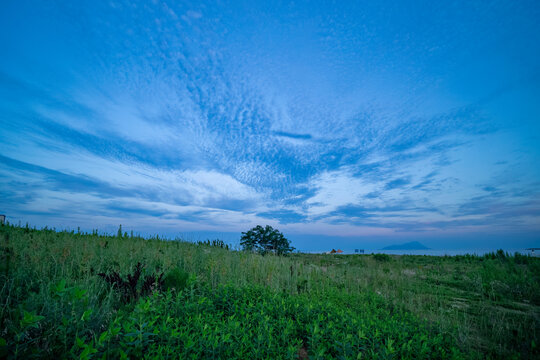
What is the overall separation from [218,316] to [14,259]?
218 inches

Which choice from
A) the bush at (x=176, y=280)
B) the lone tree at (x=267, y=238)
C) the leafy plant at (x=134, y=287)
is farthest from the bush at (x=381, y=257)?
the leafy plant at (x=134, y=287)

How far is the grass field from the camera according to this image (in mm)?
2385

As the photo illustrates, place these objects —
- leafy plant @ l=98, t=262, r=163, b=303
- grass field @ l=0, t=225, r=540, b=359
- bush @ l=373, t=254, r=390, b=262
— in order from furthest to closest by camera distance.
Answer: bush @ l=373, t=254, r=390, b=262
leafy plant @ l=98, t=262, r=163, b=303
grass field @ l=0, t=225, r=540, b=359

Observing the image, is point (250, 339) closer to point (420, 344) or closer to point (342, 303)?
point (420, 344)

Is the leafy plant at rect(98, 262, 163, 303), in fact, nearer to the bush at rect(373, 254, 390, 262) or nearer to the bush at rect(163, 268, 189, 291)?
the bush at rect(163, 268, 189, 291)

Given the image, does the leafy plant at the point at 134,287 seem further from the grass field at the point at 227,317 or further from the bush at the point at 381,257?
the bush at the point at 381,257

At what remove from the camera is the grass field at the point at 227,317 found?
7.82ft

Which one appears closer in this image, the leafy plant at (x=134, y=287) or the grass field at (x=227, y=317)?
the grass field at (x=227, y=317)

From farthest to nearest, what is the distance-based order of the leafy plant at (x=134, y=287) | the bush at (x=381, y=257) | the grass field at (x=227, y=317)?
the bush at (x=381, y=257)
the leafy plant at (x=134, y=287)
the grass field at (x=227, y=317)

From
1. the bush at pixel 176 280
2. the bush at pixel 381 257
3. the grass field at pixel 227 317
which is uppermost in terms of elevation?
the bush at pixel 381 257

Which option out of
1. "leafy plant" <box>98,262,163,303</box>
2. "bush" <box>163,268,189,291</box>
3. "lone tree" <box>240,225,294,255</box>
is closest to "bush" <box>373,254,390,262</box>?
"lone tree" <box>240,225,294,255</box>

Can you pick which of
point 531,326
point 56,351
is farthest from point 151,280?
point 531,326

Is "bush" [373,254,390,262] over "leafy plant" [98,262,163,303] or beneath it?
over

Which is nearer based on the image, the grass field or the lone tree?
the grass field
